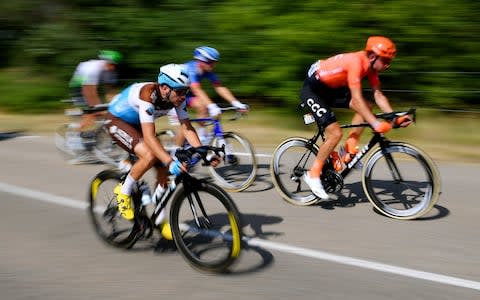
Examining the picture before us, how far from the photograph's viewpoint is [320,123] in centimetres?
735

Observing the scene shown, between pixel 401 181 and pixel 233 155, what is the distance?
98.2 inches

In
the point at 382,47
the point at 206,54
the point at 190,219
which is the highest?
the point at 382,47

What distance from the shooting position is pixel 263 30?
14195 mm

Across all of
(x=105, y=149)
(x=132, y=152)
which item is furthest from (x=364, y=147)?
(x=105, y=149)

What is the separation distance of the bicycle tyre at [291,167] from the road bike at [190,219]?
7.14ft

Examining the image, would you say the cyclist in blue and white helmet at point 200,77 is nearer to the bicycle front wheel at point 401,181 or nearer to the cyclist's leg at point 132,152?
the bicycle front wheel at point 401,181

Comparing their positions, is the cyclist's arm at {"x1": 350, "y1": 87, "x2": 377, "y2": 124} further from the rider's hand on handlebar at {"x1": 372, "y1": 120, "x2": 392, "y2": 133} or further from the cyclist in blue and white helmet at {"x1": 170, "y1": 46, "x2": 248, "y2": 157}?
the cyclist in blue and white helmet at {"x1": 170, "y1": 46, "x2": 248, "y2": 157}

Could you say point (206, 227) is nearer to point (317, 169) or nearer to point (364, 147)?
point (317, 169)

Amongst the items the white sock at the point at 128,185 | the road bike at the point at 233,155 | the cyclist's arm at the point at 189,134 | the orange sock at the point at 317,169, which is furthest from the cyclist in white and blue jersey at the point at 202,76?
the white sock at the point at 128,185

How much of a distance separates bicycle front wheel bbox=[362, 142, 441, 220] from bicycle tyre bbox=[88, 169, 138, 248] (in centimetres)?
269

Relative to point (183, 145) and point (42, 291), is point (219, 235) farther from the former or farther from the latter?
point (183, 145)

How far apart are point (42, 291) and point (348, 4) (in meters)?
9.24

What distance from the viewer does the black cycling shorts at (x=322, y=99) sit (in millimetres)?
7316

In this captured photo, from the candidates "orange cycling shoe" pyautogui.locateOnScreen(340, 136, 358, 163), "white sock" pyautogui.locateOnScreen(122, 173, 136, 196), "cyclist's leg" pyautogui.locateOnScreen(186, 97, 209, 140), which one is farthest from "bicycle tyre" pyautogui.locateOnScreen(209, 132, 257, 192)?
"white sock" pyautogui.locateOnScreen(122, 173, 136, 196)
